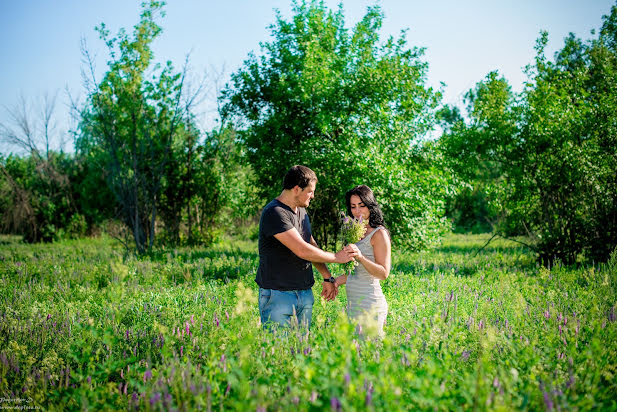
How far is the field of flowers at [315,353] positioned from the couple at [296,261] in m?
0.27

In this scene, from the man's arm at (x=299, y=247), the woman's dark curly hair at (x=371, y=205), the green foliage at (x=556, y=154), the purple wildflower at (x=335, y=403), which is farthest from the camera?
the green foliage at (x=556, y=154)

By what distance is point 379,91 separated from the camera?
10.2m

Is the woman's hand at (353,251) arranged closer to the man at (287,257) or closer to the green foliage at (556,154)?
the man at (287,257)

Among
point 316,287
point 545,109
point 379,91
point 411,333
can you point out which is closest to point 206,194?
point 379,91

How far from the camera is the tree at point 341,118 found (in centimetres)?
954

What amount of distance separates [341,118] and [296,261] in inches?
272

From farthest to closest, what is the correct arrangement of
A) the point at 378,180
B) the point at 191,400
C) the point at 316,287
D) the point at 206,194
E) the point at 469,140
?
1. the point at 206,194
2. the point at 469,140
3. the point at 378,180
4. the point at 316,287
5. the point at 191,400

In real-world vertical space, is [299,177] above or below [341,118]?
below

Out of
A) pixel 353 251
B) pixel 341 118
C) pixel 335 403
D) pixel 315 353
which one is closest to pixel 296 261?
pixel 353 251

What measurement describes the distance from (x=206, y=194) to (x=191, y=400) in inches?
517

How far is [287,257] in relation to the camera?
12.1 ft

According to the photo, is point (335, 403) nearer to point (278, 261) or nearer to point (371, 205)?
point (278, 261)

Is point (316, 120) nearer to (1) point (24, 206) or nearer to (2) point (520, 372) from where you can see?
(2) point (520, 372)

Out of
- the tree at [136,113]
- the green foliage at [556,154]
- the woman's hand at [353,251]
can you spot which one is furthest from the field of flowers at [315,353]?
the tree at [136,113]
